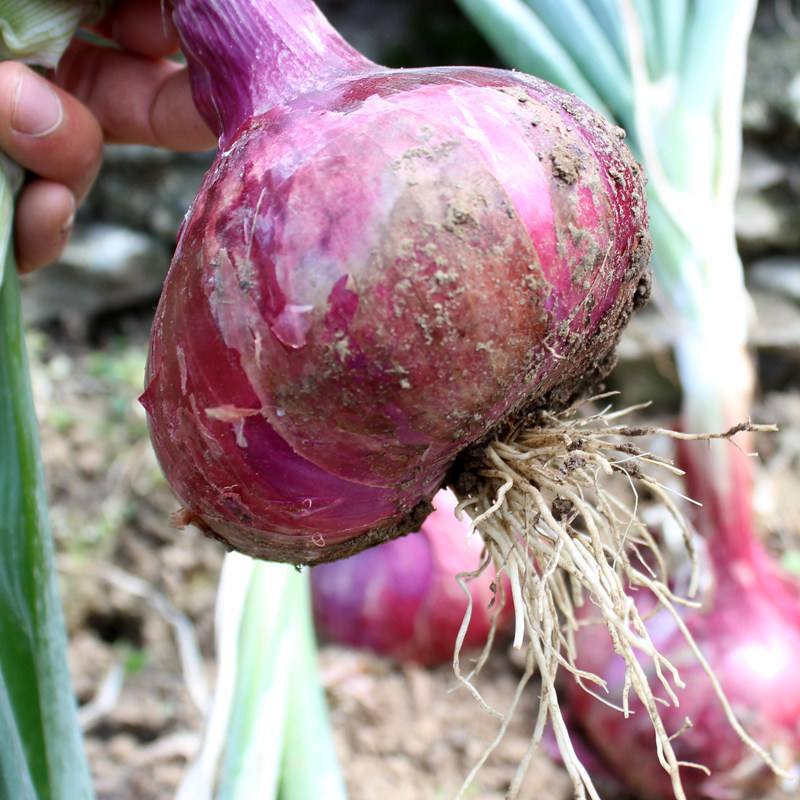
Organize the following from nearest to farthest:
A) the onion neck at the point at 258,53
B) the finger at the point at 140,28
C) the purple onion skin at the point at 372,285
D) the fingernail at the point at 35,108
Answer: the purple onion skin at the point at 372,285 → the onion neck at the point at 258,53 → the fingernail at the point at 35,108 → the finger at the point at 140,28

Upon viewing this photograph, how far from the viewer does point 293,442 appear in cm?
56

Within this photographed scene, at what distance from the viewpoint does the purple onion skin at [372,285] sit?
53cm

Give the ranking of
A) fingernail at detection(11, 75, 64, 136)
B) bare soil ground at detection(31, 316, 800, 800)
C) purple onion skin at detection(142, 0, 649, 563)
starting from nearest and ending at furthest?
1. purple onion skin at detection(142, 0, 649, 563)
2. fingernail at detection(11, 75, 64, 136)
3. bare soil ground at detection(31, 316, 800, 800)

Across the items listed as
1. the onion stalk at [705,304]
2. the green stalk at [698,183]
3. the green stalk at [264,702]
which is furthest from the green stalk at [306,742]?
the green stalk at [698,183]

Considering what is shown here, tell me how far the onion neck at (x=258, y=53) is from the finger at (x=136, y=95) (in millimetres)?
292

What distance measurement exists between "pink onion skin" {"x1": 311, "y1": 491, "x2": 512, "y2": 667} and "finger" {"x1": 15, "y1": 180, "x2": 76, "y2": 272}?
0.79 meters

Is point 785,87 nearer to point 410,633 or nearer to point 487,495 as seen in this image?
point 410,633

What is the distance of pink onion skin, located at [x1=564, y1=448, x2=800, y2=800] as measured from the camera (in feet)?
3.92

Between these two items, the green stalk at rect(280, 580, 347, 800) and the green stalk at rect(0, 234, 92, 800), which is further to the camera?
the green stalk at rect(280, 580, 347, 800)

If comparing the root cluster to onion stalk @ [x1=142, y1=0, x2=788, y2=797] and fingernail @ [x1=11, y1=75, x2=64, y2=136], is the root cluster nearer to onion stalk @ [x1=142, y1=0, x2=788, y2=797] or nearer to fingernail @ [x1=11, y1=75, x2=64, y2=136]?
onion stalk @ [x1=142, y1=0, x2=788, y2=797]

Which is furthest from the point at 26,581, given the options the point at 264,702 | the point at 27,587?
the point at 264,702

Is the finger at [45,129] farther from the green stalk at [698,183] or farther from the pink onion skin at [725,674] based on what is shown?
the pink onion skin at [725,674]

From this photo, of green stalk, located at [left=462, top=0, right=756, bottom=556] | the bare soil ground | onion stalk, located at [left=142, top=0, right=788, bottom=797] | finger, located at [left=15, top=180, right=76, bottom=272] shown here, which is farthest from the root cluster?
the bare soil ground

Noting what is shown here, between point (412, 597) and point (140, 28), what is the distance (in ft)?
3.05
